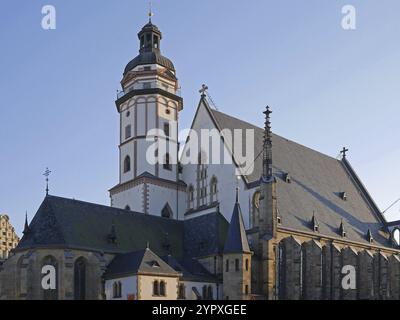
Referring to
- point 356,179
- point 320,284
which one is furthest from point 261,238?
point 356,179

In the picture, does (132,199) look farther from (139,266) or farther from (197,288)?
(139,266)

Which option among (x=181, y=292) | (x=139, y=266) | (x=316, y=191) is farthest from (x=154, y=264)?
(x=316, y=191)

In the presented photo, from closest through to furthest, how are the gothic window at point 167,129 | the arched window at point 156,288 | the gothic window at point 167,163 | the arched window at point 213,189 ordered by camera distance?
1. the arched window at point 156,288
2. the arched window at point 213,189
3. the gothic window at point 167,163
4. the gothic window at point 167,129

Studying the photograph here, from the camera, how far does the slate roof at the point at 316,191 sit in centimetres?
5212

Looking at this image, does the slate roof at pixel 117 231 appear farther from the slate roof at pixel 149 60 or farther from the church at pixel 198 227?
the slate roof at pixel 149 60

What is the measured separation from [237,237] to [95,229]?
1000 centimetres

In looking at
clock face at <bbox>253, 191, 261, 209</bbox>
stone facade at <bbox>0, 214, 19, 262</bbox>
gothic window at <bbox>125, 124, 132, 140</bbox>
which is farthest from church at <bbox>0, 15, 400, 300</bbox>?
stone facade at <bbox>0, 214, 19, 262</bbox>

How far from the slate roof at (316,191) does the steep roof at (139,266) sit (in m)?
11.2

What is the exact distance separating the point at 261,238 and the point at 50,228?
15172 mm

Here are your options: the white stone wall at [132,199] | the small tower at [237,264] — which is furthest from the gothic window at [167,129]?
the small tower at [237,264]

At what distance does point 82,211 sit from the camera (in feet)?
Result: 146

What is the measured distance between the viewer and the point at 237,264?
42781 mm

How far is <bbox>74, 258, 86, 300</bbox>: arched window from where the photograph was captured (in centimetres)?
4109

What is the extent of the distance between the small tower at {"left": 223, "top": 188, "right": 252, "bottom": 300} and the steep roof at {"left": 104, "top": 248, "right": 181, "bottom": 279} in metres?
4.18
